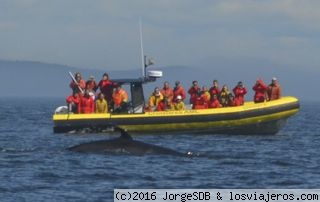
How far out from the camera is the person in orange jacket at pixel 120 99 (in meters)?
43.6

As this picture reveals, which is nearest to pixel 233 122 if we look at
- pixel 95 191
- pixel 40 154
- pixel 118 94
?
pixel 118 94

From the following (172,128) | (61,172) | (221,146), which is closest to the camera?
(61,172)

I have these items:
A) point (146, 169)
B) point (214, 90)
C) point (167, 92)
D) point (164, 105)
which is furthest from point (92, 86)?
point (146, 169)

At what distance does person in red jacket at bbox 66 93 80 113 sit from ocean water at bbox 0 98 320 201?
13.8 feet

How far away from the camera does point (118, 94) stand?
4406cm

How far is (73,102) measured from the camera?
1732 inches

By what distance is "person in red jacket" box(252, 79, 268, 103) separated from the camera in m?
44.8

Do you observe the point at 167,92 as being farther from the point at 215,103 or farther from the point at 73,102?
the point at 73,102

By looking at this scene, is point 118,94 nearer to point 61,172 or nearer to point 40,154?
point 40,154

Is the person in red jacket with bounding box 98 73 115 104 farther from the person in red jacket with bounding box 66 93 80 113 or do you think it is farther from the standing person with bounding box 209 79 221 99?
the standing person with bounding box 209 79 221 99

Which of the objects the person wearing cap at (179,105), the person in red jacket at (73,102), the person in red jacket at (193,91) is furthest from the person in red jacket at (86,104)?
the person in red jacket at (193,91)

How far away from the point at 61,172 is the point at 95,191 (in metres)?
3.40

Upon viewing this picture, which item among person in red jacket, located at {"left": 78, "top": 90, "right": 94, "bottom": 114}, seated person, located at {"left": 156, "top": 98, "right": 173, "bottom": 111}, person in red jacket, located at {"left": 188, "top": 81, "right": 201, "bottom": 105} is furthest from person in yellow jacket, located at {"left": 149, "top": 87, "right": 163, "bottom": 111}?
person in red jacket, located at {"left": 78, "top": 90, "right": 94, "bottom": 114}

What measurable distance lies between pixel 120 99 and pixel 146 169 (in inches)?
590
